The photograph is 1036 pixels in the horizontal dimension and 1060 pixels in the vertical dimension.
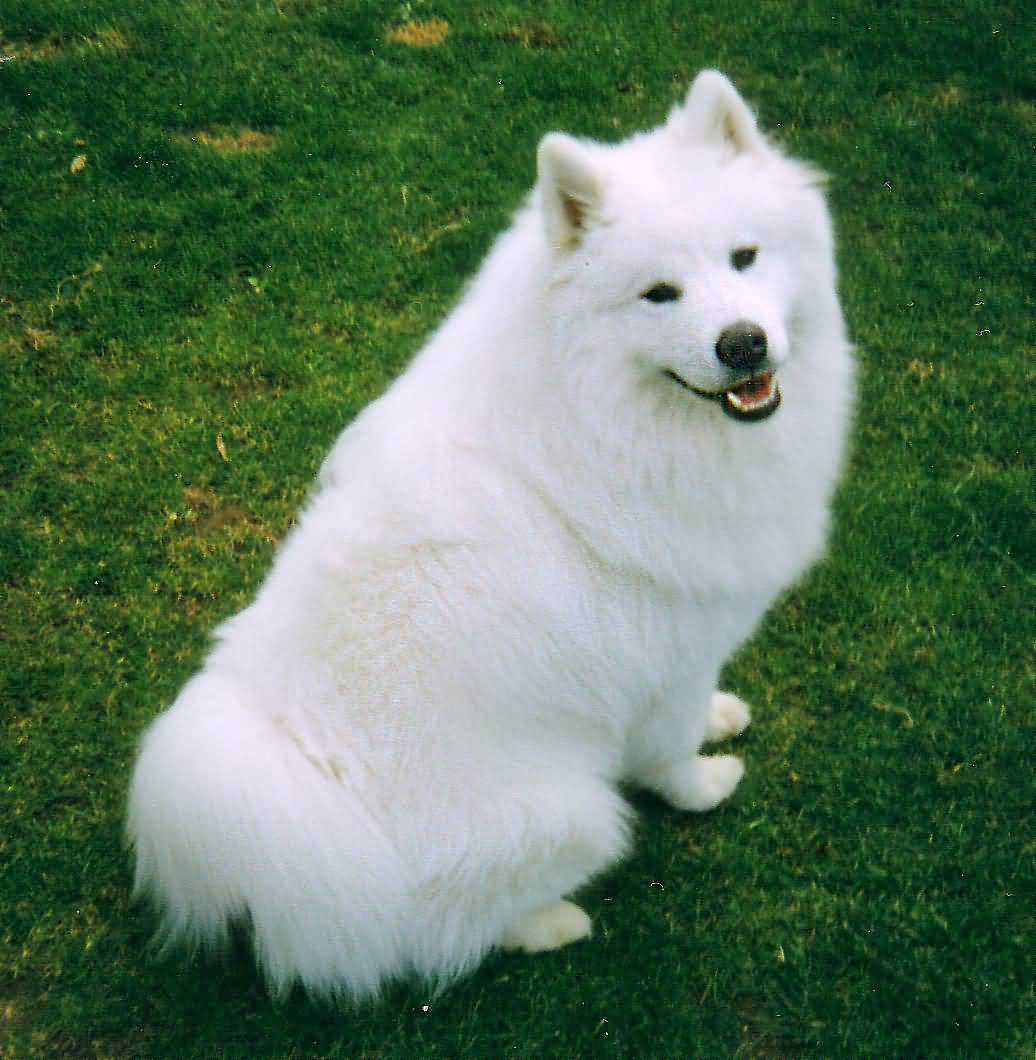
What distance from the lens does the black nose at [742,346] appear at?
218 cm

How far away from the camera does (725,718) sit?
3.33m

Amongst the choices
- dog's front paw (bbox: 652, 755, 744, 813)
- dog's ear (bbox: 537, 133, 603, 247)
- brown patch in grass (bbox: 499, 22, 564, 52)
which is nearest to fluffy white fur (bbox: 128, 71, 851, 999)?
dog's ear (bbox: 537, 133, 603, 247)

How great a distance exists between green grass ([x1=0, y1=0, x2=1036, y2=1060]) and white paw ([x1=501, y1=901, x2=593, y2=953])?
0.24 feet

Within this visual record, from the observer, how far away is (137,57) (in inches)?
237

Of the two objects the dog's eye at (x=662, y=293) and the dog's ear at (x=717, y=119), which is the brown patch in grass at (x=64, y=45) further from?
the dog's eye at (x=662, y=293)

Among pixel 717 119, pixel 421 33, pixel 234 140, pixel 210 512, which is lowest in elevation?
pixel 210 512

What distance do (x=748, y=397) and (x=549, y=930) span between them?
1549 millimetres

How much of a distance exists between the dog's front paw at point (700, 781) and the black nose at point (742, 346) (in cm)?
127

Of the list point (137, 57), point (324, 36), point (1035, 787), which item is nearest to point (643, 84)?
point (324, 36)

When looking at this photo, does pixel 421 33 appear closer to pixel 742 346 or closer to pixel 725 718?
pixel 725 718

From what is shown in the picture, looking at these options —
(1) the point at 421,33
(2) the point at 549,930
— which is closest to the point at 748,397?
(2) the point at 549,930

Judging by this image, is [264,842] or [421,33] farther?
[421,33]

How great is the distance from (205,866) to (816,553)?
1705 mm

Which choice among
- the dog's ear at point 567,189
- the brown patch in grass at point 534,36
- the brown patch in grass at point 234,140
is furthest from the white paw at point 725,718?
the brown patch in grass at point 534,36
